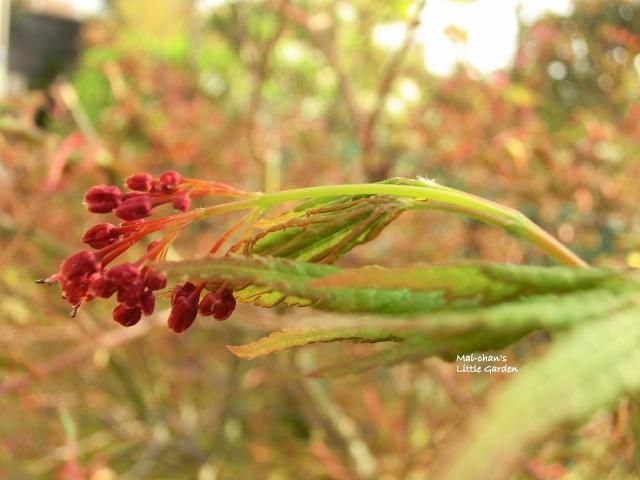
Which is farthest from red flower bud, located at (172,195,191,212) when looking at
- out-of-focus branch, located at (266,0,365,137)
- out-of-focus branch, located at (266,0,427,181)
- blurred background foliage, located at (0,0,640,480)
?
out-of-focus branch, located at (266,0,365,137)

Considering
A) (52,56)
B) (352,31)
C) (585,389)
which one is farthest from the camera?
(52,56)

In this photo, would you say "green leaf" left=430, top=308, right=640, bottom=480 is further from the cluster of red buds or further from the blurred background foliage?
the blurred background foliage

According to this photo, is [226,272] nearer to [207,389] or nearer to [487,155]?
[487,155]

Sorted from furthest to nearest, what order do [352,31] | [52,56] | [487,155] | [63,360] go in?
1. [52,56]
2. [352,31]
3. [487,155]
4. [63,360]

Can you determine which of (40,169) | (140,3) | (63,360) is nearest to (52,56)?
(140,3)

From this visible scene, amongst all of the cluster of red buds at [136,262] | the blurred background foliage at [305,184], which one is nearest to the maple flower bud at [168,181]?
the cluster of red buds at [136,262]

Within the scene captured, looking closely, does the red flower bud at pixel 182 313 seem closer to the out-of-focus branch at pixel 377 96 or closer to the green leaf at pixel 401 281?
the green leaf at pixel 401 281

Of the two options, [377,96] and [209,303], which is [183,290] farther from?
[377,96]
